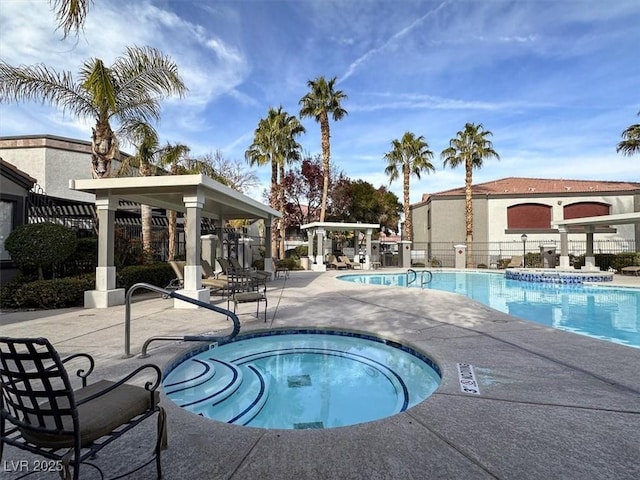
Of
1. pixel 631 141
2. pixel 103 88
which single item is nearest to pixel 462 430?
pixel 103 88

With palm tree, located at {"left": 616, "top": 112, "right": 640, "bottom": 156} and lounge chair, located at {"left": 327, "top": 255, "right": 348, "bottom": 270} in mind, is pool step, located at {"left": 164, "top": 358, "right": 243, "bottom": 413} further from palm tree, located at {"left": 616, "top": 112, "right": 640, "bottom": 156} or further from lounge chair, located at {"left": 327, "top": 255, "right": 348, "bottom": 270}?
palm tree, located at {"left": 616, "top": 112, "right": 640, "bottom": 156}

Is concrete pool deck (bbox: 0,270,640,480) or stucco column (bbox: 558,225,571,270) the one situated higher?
stucco column (bbox: 558,225,571,270)

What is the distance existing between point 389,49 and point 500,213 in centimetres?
2144

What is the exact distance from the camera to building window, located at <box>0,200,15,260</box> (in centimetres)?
1006

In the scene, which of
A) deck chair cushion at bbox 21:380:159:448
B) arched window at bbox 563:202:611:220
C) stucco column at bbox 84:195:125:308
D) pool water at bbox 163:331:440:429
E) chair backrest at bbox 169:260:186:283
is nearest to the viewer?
deck chair cushion at bbox 21:380:159:448

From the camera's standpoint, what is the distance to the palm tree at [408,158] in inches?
1145

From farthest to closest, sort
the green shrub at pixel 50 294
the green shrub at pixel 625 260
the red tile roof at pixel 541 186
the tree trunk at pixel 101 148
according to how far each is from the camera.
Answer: the red tile roof at pixel 541 186
the green shrub at pixel 625 260
the tree trunk at pixel 101 148
the green shrub at pixel 50 294

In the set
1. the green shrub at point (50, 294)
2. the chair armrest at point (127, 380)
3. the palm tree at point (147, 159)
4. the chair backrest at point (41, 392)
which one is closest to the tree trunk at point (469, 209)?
the palm tree at point (147, 159)

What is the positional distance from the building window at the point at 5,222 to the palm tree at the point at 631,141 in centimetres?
3237

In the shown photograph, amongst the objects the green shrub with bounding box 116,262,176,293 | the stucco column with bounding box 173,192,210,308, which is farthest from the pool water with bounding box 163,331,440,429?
the green shrub with bounding box 116,262,176,293

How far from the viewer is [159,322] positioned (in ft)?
23.7

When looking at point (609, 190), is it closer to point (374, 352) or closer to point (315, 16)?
point (315, 16)

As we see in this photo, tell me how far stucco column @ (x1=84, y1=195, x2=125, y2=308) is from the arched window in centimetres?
3437

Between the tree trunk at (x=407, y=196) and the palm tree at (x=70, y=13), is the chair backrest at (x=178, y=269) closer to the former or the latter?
the palm tree at (x=70, y=13)
